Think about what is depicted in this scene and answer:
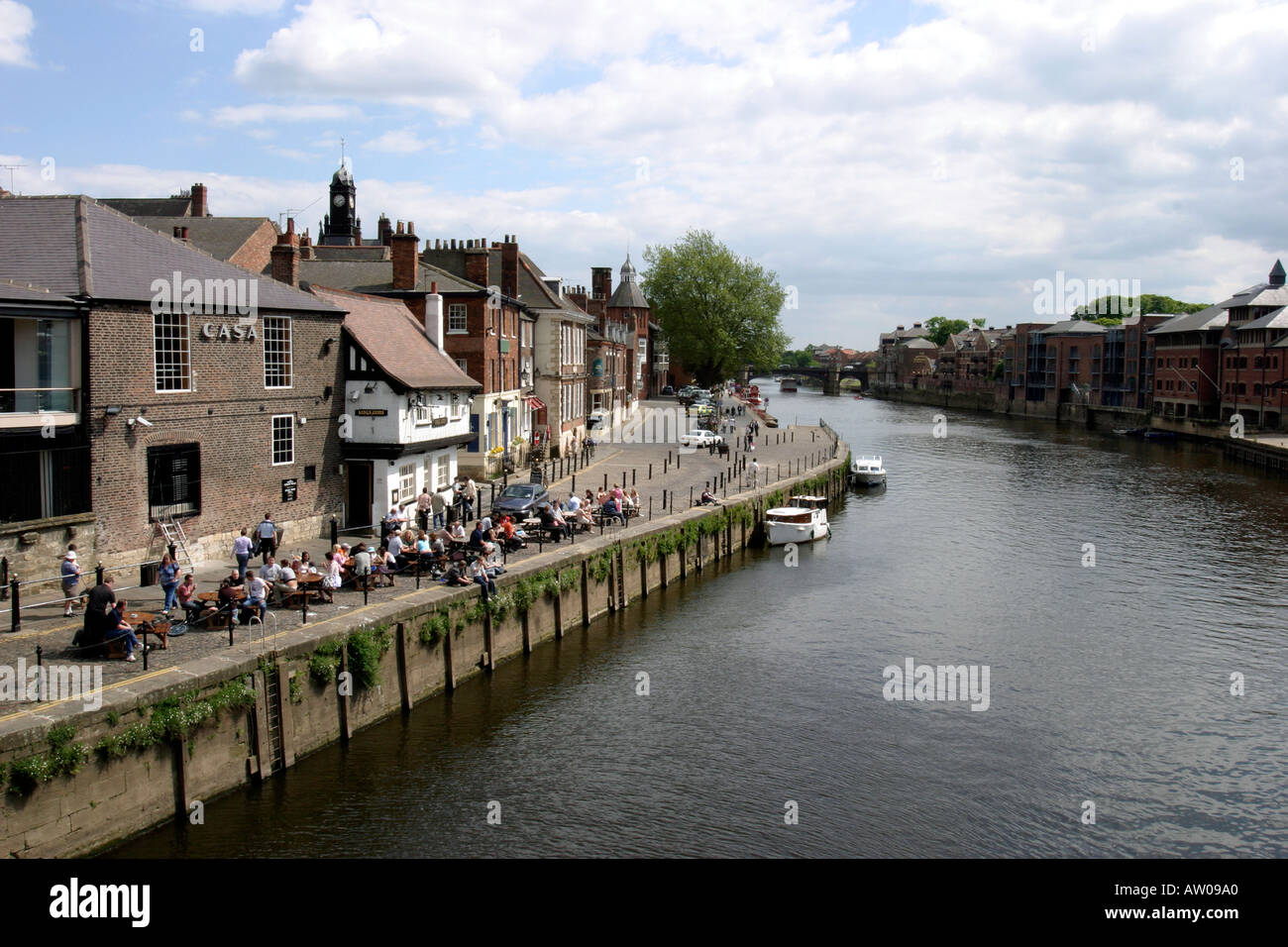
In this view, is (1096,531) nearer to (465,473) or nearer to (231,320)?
(465,473)

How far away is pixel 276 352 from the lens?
96.9ft

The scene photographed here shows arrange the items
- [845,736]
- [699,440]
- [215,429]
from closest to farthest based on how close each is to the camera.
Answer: [845,736] → [215,429] → [699,440]

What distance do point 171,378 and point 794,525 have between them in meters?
27.1

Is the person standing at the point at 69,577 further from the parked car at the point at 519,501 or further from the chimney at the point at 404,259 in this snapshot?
the chimney at the point at 404,259

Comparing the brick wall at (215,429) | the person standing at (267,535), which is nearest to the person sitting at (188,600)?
the brick wall at (215,429)

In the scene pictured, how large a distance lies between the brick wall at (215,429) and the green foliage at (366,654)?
716 centimetres

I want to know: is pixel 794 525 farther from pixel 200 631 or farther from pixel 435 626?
pixel 200 631

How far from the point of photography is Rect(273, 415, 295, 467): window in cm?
2945

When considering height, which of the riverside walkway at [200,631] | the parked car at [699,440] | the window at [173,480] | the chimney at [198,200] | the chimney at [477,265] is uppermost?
the chimney at [198,200]

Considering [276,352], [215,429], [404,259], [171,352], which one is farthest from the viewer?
[404,259]

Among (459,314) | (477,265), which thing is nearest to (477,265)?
(477,265)

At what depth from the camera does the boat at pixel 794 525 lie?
147 ft
